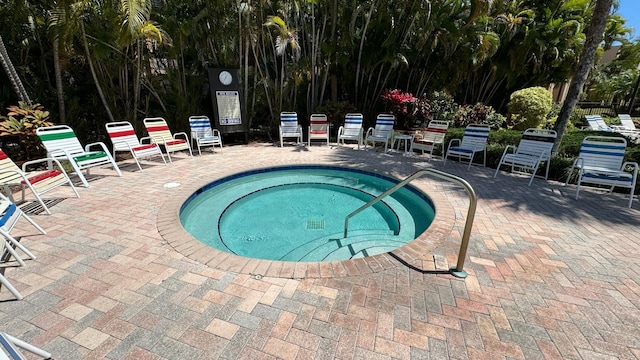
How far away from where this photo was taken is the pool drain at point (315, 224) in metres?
4.26

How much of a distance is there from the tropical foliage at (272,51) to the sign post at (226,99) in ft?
1.33

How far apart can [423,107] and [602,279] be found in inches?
353

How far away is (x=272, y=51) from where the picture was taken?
10.0m

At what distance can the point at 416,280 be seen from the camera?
98.3 inches

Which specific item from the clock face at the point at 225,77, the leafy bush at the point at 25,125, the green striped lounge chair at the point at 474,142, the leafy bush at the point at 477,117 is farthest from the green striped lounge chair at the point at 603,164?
the leafy bush at the point at 25,125

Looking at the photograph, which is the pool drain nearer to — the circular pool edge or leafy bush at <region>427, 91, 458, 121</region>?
the circular pool edge

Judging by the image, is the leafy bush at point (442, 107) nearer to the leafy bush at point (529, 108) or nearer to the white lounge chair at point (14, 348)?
the leafy bush at point (529, 108)

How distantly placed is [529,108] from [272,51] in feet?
32.9

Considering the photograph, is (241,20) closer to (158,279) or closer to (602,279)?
(158,279)

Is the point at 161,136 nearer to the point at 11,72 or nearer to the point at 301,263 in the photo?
the point at 11,72

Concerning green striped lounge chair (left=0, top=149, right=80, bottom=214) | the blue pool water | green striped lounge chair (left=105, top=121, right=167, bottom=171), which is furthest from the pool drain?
green striped lounge chair (left=105, top=121, right=167, bottom=171)

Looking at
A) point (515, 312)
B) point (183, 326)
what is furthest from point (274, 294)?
point (515, 312)

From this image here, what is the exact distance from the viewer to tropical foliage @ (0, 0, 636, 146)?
624 centimetres

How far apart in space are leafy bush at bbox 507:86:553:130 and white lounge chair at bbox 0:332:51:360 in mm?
13297
